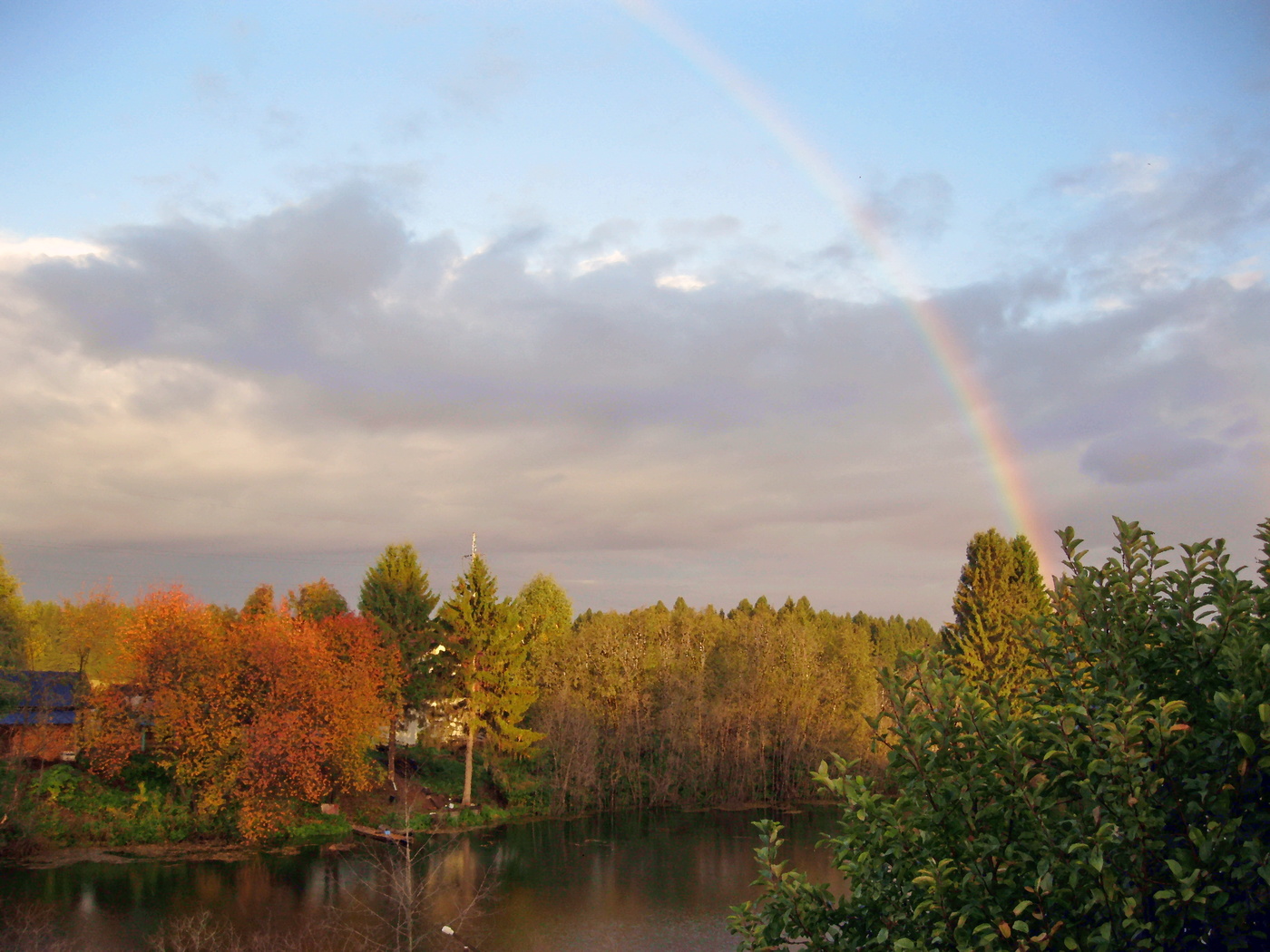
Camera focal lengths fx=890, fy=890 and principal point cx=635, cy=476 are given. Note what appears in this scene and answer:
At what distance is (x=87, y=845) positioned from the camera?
32.0m

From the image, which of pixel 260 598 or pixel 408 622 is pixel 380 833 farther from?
pixel 260 598

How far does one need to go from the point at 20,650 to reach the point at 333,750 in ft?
74.0

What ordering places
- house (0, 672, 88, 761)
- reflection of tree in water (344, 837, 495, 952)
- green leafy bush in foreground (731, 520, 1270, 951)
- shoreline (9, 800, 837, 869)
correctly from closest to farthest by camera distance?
green leafy bush in foreground (731, 520, 1270, 951) < reflection of tree in water (344, 837, 495, 952) < shoreline (9, 800, 837, 869) < house (0, 672, 88, 761)

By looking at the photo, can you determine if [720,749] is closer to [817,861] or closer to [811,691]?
[811,691]

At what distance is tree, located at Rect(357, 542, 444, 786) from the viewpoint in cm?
4547

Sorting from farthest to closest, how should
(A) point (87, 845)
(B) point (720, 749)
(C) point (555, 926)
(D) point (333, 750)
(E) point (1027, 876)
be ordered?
(B) point (720, 749), (D) point (333, 750), (A) point (87, 845), (C) point (555, 926), (E) point (1027, 876)

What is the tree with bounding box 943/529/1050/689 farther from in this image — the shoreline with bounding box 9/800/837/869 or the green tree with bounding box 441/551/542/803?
the shoreline with bounding box 9/800/837/869

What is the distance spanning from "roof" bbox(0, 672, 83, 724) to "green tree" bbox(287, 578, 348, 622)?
14370mm

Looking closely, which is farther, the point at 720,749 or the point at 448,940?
the point at 720,749

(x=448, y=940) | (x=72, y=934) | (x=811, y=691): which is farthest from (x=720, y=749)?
(x=72, y=934)

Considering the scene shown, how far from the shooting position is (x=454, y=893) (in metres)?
28.4

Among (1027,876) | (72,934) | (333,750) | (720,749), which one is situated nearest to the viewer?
(1027,876)

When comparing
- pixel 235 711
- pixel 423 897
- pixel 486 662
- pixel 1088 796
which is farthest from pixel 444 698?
pixel 1088 796

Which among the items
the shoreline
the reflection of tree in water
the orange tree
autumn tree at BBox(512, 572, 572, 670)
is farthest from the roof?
autumn tree at BBox(512, 572, 572, 670)
